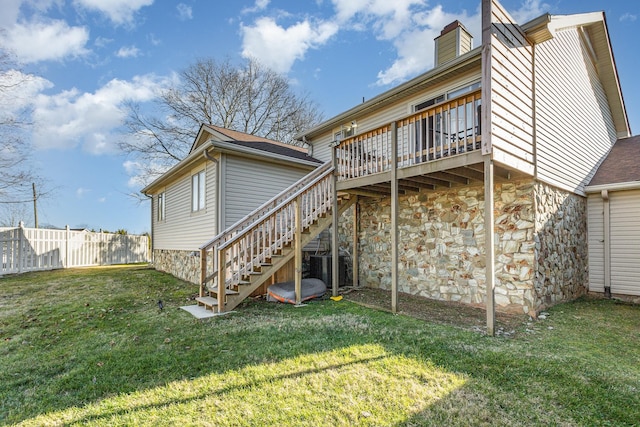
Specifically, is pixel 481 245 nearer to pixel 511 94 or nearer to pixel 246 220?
pixel 511 94

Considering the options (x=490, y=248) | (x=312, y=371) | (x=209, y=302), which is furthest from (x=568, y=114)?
(x=209, y=302)

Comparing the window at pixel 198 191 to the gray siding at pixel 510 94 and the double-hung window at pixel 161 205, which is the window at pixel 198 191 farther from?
the gray siding at pixel 510 94

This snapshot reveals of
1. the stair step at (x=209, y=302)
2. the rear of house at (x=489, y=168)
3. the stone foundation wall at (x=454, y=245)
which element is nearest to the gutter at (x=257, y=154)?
the rear of house at (x=489, y=168)

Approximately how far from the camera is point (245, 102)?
66.5 feet

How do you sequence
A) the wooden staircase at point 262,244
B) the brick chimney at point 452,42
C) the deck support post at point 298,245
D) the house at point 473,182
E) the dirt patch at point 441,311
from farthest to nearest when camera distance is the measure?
the brick chimney at point 452,42 < the deck support post at point 298,245 < the wooden staircase at point 262,244 < the house at point 473,182 < the dirt patch at point 441,311

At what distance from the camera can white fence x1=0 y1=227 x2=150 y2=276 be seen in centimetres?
1209

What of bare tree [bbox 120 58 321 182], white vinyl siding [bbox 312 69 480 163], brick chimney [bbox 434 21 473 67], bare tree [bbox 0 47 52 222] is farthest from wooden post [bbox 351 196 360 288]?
bare tree [bbox 0 47 52 222]

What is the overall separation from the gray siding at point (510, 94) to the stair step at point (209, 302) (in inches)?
216

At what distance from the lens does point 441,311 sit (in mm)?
6098

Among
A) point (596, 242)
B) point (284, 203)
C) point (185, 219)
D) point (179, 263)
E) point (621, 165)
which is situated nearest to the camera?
point (284, 203)

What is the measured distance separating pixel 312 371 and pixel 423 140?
5.56 metres

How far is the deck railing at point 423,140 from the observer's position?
515 cm

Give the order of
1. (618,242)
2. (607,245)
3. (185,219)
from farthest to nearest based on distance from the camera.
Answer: (185,219), (607,245), (618,242)

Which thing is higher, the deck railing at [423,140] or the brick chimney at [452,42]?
the brick chimney at [452,42]
